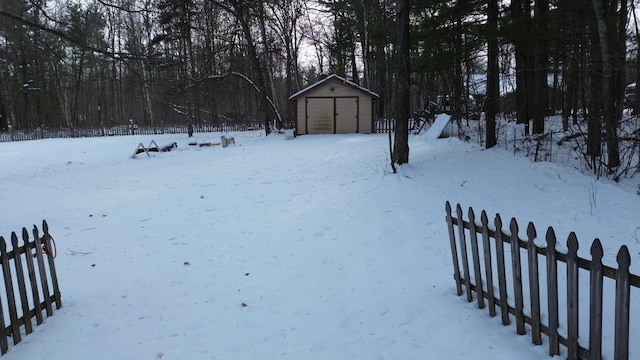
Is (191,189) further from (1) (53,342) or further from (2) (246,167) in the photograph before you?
(1) (53,342)

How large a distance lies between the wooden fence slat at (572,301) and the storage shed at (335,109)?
2340 cm

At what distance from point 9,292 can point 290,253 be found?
331cm

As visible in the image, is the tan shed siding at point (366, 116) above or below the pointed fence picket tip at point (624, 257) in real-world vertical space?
above

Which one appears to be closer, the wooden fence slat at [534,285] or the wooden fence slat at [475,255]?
the wooden fence slat at [534,285]

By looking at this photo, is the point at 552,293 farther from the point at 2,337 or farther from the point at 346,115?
the point at 346,115

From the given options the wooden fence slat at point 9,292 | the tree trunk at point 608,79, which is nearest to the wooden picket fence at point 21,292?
the wooden fence slat at point 9,292

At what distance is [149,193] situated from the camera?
11008 millimetres

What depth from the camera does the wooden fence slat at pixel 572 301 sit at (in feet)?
9.88

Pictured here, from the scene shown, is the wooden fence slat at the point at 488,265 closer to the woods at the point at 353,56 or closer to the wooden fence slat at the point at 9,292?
the wooden fence slat at the point at 9,292

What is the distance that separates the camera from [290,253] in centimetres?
627

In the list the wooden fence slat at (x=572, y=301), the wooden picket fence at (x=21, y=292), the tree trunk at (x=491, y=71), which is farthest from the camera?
the tree trunk at (x=491, y=71)

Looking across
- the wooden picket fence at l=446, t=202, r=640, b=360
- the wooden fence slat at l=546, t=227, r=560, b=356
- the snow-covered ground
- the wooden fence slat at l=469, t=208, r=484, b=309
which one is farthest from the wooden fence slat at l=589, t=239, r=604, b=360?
the wooden fence slat at l=469, t=208, r=484, b=309

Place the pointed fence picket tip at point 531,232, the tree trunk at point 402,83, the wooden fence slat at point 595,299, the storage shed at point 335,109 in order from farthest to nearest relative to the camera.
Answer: the storage shed at point 335,109
the tree trunk at point 402,83
the pointed fence picket tip at point 531,232
the wooden fence slat at point 595,299

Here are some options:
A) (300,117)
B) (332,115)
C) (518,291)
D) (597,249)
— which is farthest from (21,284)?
(332,115)
